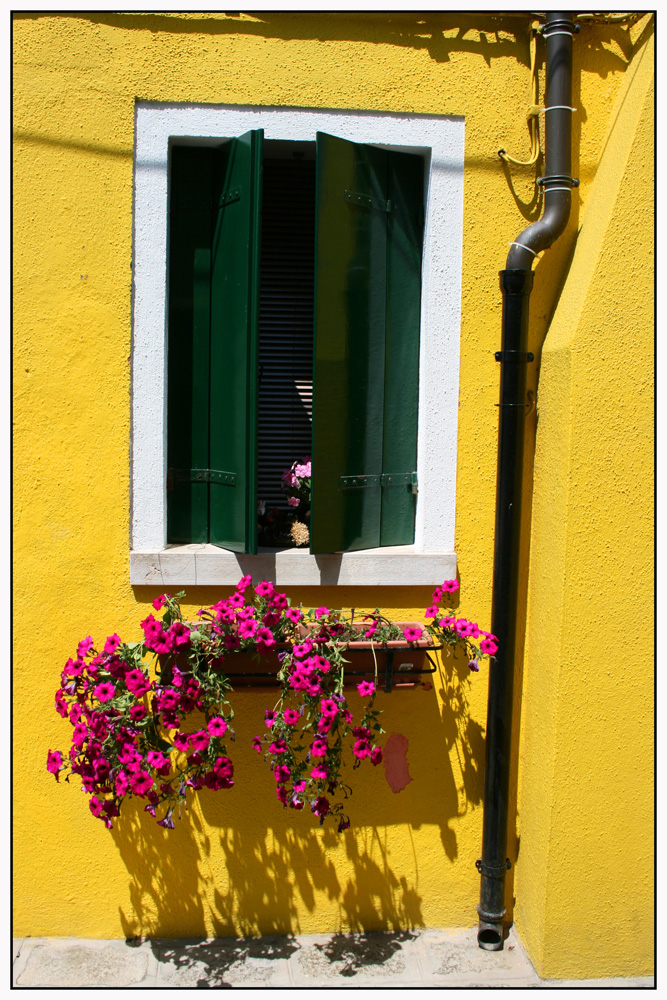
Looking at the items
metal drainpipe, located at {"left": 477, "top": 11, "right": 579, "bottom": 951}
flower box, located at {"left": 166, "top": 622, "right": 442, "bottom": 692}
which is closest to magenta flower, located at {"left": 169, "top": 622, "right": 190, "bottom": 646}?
flower box, located at {"left": 166, "top": 622, "right": 442, "bottom": 692}

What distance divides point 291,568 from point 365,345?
3.16ft

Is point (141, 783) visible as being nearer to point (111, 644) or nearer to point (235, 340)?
point (111, 644)

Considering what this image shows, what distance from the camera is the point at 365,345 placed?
3123 mm

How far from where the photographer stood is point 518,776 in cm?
329

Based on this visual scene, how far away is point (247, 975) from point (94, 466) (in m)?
2.10

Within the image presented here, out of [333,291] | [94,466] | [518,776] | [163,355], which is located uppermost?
[333,291]

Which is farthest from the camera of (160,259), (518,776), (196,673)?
(518,776)

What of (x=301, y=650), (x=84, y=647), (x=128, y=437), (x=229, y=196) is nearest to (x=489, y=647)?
(x=301, y=650)

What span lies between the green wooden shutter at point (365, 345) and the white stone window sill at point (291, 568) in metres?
0.11

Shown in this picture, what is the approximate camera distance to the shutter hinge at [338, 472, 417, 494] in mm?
3104

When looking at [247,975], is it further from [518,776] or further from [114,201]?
[114,201]

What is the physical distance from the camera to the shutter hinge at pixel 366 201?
3.02 metres

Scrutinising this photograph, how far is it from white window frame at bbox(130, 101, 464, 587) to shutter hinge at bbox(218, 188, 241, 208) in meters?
0.21

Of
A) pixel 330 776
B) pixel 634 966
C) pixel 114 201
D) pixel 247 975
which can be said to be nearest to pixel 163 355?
pixel 114 201
